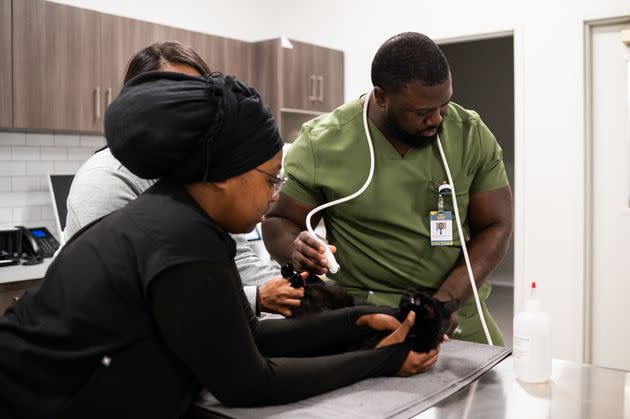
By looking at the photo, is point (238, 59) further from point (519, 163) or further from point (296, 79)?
point (519, 163)

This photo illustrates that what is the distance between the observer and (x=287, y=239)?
5.37 feet

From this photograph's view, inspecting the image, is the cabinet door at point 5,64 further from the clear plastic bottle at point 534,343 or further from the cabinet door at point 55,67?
the clear plastic bottle at point 534,343

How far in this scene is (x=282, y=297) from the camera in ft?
4.45

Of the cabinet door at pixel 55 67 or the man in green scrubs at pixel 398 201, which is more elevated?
the cabinet door at pixel 55 67

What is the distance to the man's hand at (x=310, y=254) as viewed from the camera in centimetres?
135

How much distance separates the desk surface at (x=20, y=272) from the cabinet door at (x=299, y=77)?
6.01 ft

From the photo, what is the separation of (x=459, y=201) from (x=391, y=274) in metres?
0.25

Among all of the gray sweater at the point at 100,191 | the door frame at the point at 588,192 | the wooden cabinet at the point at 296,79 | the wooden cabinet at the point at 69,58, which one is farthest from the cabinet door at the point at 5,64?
the door frame at the point at 588,192

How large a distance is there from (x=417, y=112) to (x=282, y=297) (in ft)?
1.72

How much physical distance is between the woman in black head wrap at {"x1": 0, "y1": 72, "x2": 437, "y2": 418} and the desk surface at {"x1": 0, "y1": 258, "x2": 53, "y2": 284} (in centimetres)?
191

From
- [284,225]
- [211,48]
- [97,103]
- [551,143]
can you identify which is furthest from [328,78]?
[284,225]

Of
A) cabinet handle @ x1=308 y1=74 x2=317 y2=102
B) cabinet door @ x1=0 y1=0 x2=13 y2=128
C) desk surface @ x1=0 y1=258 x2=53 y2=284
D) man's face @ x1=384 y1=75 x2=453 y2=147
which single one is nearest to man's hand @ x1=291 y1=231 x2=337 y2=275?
man's face @ x1=384 y1=75 x2=453 y2=147

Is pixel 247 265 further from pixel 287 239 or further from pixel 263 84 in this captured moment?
pixel 263 84

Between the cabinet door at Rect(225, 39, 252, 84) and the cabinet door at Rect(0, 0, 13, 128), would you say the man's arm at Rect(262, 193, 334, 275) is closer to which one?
the cabinet door at Rect(0, 0, 13, 128)
